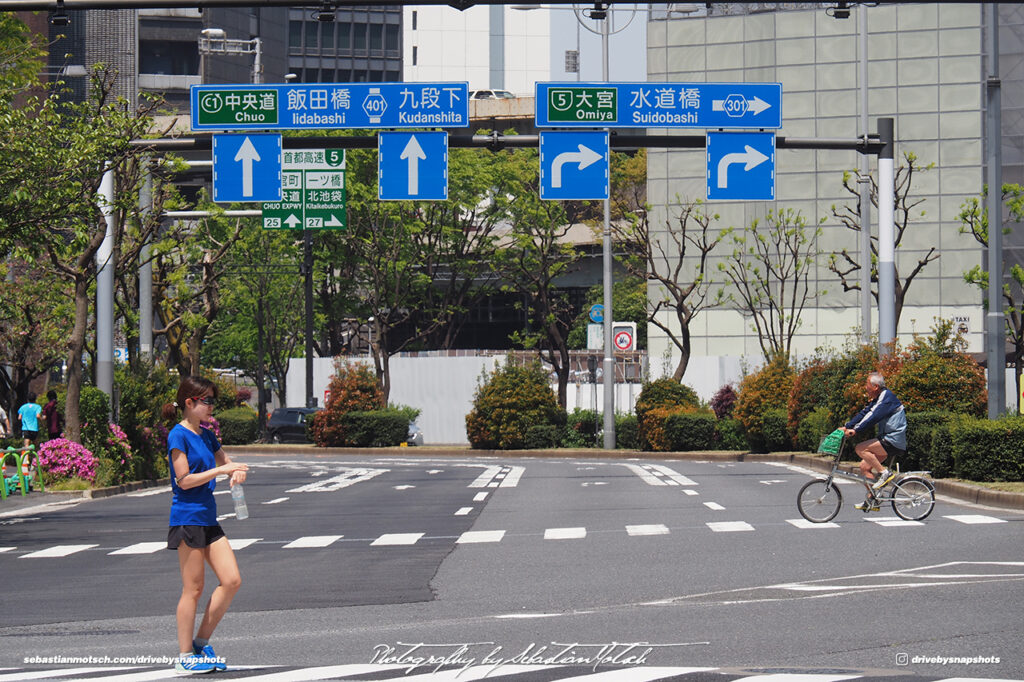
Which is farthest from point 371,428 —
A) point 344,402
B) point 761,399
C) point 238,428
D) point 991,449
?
point 991,449

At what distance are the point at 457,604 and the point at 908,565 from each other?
4351mm

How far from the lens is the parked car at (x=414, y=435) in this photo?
5242 cm

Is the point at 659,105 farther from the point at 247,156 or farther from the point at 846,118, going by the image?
the point at 846,118

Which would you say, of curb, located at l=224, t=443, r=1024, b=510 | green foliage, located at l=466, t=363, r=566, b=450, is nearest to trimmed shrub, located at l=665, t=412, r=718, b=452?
curb, located at l=224, t=443, r=1024, b=510

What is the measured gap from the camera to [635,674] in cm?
826

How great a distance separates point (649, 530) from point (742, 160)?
1362 centimetres

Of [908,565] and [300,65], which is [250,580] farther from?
[300,65]

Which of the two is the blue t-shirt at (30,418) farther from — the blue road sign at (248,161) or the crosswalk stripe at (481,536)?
the crosswalk stripe at (481,536)

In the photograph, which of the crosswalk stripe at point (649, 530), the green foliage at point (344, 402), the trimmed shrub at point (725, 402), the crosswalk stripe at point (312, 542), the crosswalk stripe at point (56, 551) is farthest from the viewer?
the green foliage at point (344, 402)

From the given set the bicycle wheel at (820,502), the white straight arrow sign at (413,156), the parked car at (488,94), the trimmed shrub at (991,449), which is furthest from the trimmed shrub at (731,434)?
the parked car at (488,94)

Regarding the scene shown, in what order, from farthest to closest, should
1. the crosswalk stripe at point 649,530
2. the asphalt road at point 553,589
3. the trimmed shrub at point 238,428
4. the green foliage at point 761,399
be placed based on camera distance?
1. the trimmed shrub at point 238,428
2. the green foliage at point 761,399
3. the crosswalk stripe at point 649,530
4. the asphalt road at point 553,589

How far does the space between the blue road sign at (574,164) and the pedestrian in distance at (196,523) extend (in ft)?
70.5

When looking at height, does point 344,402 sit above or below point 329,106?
below

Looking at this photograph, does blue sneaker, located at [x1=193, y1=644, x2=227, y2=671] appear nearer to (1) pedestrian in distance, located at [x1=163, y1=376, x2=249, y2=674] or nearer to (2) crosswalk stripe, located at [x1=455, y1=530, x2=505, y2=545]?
(1) pedestrian in distance, located at [x1=163, y1=376, x2=249, y2=674]
